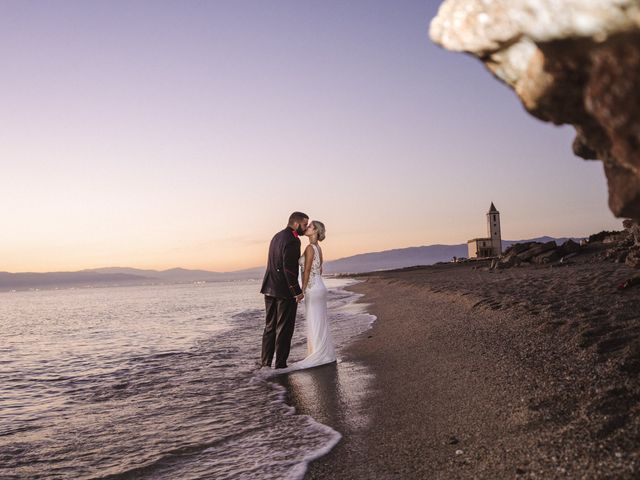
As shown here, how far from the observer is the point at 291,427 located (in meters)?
5.98

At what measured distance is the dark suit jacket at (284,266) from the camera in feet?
32.2

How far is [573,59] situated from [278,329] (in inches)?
327

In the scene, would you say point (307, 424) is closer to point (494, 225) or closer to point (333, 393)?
point (333, 393)

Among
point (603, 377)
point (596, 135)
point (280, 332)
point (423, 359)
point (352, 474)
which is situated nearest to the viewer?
point (596, 135)

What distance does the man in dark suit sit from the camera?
387 inches

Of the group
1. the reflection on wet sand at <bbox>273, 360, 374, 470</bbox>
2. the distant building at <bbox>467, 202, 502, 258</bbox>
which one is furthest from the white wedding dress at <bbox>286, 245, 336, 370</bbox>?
the distant building at <bbox>467, 202, 502, 258</bbox>

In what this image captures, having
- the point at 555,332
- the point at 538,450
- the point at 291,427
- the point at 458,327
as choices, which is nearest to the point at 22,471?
the point at 291,427

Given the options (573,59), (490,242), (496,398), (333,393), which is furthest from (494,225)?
(573,59)

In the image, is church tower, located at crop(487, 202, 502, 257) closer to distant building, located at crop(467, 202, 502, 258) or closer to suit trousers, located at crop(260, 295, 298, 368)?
distant building, located at crop(467, 202, 502, 258)

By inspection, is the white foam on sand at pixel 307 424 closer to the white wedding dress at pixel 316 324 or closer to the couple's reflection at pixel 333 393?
the couple's reflection at pixel 333 393

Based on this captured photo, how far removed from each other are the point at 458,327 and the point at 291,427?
5665mm

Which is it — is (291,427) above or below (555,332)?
below

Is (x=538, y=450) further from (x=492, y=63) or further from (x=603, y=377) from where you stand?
(x=492, y=63)

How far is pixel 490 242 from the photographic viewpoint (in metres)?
81.2
